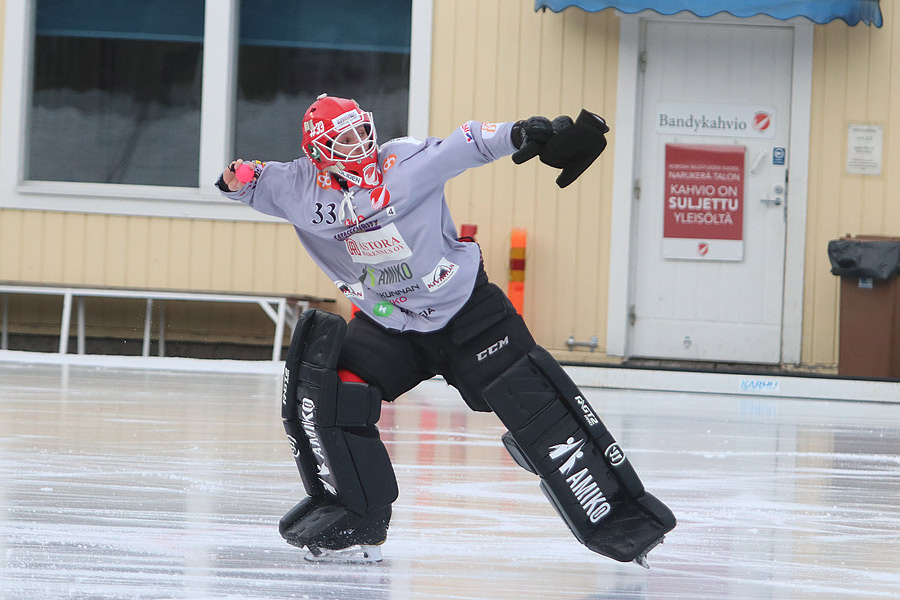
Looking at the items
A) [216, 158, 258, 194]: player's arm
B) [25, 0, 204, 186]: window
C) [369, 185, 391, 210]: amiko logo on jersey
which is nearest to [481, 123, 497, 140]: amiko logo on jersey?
[369, 185, 391, 210]: amiko logo on jersey

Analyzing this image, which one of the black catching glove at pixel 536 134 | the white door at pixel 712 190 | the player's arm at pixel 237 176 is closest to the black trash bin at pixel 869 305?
the white door at pixel 712 190

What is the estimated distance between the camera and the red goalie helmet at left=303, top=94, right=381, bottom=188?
2740mm

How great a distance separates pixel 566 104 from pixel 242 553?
20.3 feet

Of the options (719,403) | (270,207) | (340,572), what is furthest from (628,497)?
(719,403)

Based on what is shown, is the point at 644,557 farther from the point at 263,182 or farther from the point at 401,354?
the point at 263,182

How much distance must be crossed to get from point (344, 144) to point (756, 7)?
225 inches

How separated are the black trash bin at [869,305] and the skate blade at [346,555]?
19.0 feet

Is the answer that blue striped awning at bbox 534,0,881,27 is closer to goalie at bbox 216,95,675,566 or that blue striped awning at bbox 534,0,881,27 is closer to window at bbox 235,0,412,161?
window at bbox 235,0,412,161

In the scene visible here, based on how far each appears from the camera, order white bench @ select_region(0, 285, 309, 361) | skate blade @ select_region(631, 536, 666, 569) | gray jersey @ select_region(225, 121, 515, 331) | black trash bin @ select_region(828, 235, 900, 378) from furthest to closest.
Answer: white bench @ select_region(0, 285, 309, 361) < black trash bin @ select_region(828, 235, 900, 378) < gray jersey @ select_region(225, 121, 515, 331) < skate blade @ select_region(631, 536, 666, 569)

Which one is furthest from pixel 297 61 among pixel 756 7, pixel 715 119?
pixel 756 7

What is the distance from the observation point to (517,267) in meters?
8.09

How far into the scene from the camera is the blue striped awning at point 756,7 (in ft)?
24.8

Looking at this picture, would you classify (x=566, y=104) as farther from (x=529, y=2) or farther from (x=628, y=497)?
(x=628, y=497)

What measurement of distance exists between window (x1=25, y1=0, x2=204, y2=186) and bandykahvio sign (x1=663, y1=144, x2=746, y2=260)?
3.78 meters
